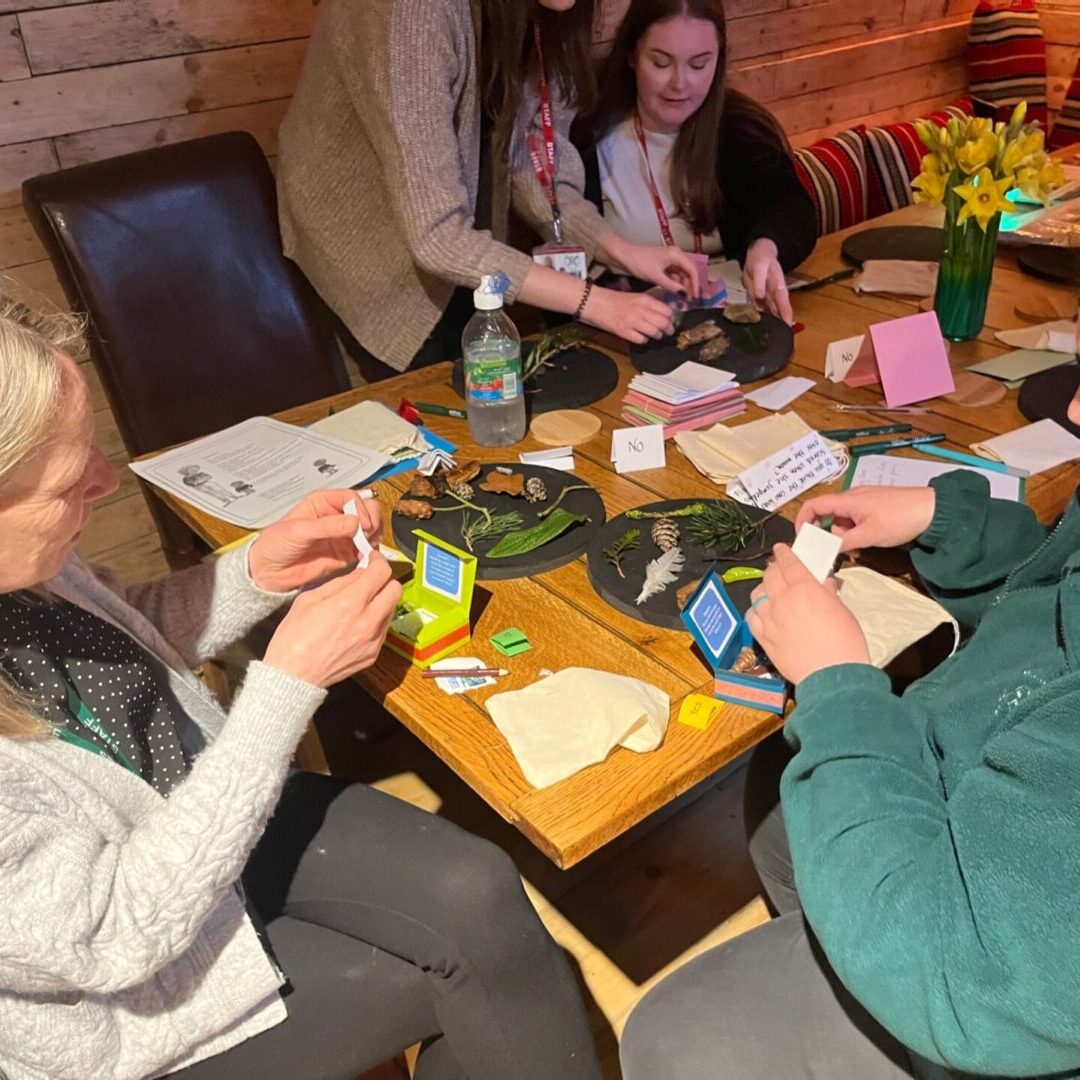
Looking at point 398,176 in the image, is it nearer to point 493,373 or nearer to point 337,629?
point 493,373

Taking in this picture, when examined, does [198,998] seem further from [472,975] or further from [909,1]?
[909,1]

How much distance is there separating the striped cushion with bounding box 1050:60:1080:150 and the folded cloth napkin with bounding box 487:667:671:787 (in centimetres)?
330

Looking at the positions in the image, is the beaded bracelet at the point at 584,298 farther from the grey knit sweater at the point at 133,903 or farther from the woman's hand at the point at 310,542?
the grey knit sweater at the point at 133,903

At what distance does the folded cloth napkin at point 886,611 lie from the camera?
3.55 ft

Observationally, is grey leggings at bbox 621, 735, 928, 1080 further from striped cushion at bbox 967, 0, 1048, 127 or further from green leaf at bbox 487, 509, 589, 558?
striped cushion at bbox 967, 0, 1048, 127

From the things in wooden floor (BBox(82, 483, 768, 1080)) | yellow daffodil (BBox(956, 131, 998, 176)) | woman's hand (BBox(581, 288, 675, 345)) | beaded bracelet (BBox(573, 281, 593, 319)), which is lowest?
wooden floor (BBox(82, 483, 768, 1080))

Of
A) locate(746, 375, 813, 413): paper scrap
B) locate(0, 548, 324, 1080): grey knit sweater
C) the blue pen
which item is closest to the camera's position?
locate(0, 548, 324, 1080): grey knit sweater

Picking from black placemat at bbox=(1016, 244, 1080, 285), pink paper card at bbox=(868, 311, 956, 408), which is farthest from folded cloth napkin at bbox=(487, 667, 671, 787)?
black placemat at bbox=(1016, 244, 1080, 285)

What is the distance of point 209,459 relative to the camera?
1.54 meters

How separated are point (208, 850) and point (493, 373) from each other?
2.60 ft

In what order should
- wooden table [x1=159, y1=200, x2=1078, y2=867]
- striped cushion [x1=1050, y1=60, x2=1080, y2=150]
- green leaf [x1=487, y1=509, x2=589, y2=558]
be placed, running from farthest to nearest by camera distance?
1. striped cushion [x1=1050, y1=60, x2=1080, y2=150]
2. green leaf [x1=487, y1=509, x2=589, y2=558]
3. wooden table [x1=159, y1=200, x2=1078, y2=867]

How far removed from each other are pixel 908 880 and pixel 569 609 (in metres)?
0.52

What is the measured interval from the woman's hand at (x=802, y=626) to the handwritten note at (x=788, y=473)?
30cm

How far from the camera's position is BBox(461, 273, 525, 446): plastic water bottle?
4.76 feet
